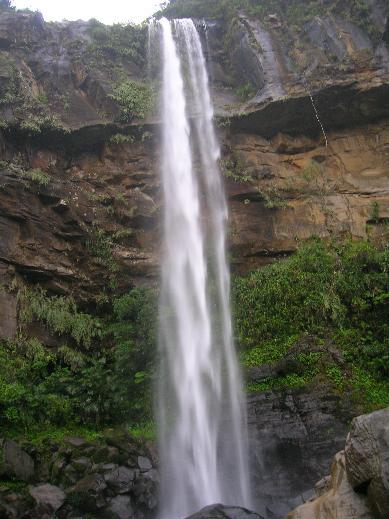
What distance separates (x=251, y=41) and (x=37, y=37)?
8.63 meters

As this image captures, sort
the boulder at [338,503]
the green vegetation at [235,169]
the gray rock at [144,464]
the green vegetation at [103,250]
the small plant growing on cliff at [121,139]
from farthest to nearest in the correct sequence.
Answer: the small plant growing on cliff at [121,139]
the green vegetation at [235,169]
the green vegetation at [103,250]
the gray rock at [144,464]
the boulder at [338,503]

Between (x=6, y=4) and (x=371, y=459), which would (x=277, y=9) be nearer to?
(x=6, y=4)

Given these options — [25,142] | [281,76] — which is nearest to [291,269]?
[281,76]

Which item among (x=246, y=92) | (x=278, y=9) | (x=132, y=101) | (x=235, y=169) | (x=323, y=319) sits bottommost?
(x=323, y=319)

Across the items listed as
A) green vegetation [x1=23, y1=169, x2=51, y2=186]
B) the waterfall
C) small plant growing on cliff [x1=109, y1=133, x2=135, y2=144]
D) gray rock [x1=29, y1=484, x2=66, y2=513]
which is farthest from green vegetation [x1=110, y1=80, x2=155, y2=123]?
gray rock [x1=29, y1=484, x2=66, y2=513]

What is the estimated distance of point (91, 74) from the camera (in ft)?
58.6

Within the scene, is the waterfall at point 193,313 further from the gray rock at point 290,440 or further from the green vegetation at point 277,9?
the green vegetation at point 277,9

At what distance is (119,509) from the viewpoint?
7492mm

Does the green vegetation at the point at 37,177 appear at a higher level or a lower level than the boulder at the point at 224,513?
higher

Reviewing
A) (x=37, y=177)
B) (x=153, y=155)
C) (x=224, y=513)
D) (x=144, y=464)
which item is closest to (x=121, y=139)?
(x=153, y=155)

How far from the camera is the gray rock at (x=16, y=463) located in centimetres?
752

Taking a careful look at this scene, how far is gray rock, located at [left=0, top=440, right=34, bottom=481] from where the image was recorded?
7.52 m

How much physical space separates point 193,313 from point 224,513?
6.92 metres

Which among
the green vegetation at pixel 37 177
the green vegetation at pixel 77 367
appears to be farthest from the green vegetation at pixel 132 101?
the green vegetation at pixel 77 367
